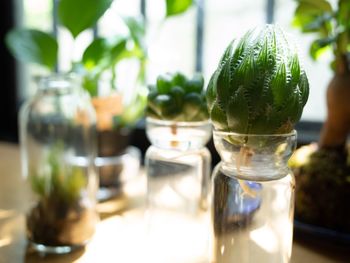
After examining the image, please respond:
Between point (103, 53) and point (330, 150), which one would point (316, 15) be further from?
point (103, 53)

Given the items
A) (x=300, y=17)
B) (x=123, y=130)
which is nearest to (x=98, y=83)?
(x=123, y=130)

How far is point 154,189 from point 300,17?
36 cm

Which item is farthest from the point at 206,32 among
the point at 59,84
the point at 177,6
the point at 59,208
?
the point at 59,208

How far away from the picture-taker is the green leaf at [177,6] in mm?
716

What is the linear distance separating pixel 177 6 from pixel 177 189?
1.01 feet

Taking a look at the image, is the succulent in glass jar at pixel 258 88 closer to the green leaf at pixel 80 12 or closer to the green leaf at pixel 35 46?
the green leaf at pixel 80 12

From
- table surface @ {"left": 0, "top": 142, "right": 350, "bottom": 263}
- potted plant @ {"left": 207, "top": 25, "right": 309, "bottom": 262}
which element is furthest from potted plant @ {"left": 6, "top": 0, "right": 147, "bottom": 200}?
potted plant @ {"left": 207, "top": 25, "right": 309, "bottom": 262}

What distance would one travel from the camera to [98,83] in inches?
31.7

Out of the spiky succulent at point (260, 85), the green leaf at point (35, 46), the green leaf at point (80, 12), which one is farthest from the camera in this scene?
the green leaf at point (35, 46)

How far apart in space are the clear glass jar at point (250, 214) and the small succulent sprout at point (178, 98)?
0.11 metres

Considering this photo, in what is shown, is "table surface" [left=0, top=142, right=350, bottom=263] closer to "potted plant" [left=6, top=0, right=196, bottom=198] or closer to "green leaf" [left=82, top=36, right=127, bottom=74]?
"potted plant" [left=6, top=0, right=196, bottom=198]

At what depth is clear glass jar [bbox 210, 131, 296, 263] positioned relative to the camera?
463 millimetres

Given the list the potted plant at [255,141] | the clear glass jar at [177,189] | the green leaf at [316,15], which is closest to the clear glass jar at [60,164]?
the clear glass jar at [177,189]

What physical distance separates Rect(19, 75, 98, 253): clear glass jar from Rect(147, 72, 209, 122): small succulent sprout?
0.15m
